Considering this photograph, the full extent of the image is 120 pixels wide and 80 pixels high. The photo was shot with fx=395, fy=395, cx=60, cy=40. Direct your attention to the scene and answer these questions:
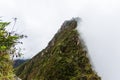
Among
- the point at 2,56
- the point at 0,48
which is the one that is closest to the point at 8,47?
the point at 2,56

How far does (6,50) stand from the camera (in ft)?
82.6

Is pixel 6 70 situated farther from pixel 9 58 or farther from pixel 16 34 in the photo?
pixel 16 34

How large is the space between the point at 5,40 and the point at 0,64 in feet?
6.75

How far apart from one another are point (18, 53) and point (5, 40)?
246 centimetres

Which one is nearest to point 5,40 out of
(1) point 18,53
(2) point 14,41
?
(2) point 14,41

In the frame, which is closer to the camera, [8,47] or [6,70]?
[8,47]

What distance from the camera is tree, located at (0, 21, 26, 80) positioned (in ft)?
76.1

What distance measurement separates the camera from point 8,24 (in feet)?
76.6

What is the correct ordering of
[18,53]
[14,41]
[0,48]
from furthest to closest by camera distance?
→ [18,53]
[14,41]
[0,48]

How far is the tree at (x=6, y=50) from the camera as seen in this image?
2319 centimetres

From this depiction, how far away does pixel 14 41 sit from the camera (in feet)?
78.5

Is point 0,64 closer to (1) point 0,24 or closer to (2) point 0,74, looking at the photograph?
(2) point 0,74

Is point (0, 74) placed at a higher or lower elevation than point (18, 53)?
lower

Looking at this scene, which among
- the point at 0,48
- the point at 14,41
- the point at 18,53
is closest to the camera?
the point at 0,48
